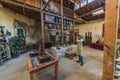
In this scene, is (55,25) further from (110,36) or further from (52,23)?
(110,36)

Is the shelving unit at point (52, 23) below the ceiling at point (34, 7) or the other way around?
below

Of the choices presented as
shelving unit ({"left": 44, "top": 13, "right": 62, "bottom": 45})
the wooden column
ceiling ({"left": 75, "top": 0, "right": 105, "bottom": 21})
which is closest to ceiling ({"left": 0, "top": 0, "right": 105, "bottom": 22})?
ceiling ({"left": 75, "top": 0, "right": 105, "bottom": 21})

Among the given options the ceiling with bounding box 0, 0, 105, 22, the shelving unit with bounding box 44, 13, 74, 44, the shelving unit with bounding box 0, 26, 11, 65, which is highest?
the ceiling with bounding box 0, 0, 105, 22

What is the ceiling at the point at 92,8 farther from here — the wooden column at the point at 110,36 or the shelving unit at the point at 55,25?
the wooden column at the point at 110,36

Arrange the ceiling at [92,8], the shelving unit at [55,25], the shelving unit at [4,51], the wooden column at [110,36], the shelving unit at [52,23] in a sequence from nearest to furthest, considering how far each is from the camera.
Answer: the wooden column at [110,36], the shelving unit at [4,51], the shelving unit at [52,23], the shelving unit at [55,25], the ceiling at [92,8]

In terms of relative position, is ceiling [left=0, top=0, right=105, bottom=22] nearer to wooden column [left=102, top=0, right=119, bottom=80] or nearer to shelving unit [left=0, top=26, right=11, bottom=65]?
shelving unit [left=0, top=26, right=11, bottom=65]

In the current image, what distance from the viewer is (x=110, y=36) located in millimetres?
1239

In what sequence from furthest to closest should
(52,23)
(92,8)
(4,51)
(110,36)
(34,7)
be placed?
(92,8) < (52,23) < (34,7) < (4,51) < (110,36)

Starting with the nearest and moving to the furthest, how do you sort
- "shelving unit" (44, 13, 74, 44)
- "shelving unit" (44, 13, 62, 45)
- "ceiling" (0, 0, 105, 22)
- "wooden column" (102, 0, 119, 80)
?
"wooden column" (102, 0, 119, 80)
"ceiling" (0, 0, 105, 22)
"shelving unit" (44, 13, 62, 45)
"shelving unit" (44, 13, 74, 44)

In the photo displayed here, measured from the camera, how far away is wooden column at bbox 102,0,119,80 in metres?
1.19

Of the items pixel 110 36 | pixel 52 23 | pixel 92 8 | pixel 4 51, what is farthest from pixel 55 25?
pixel 110 36

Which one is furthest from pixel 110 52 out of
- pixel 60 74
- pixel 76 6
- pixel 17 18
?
pixel 76 6

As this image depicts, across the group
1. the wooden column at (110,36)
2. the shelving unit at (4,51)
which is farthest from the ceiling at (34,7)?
the wooden column at (110,36)

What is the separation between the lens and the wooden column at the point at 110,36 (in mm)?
1189
